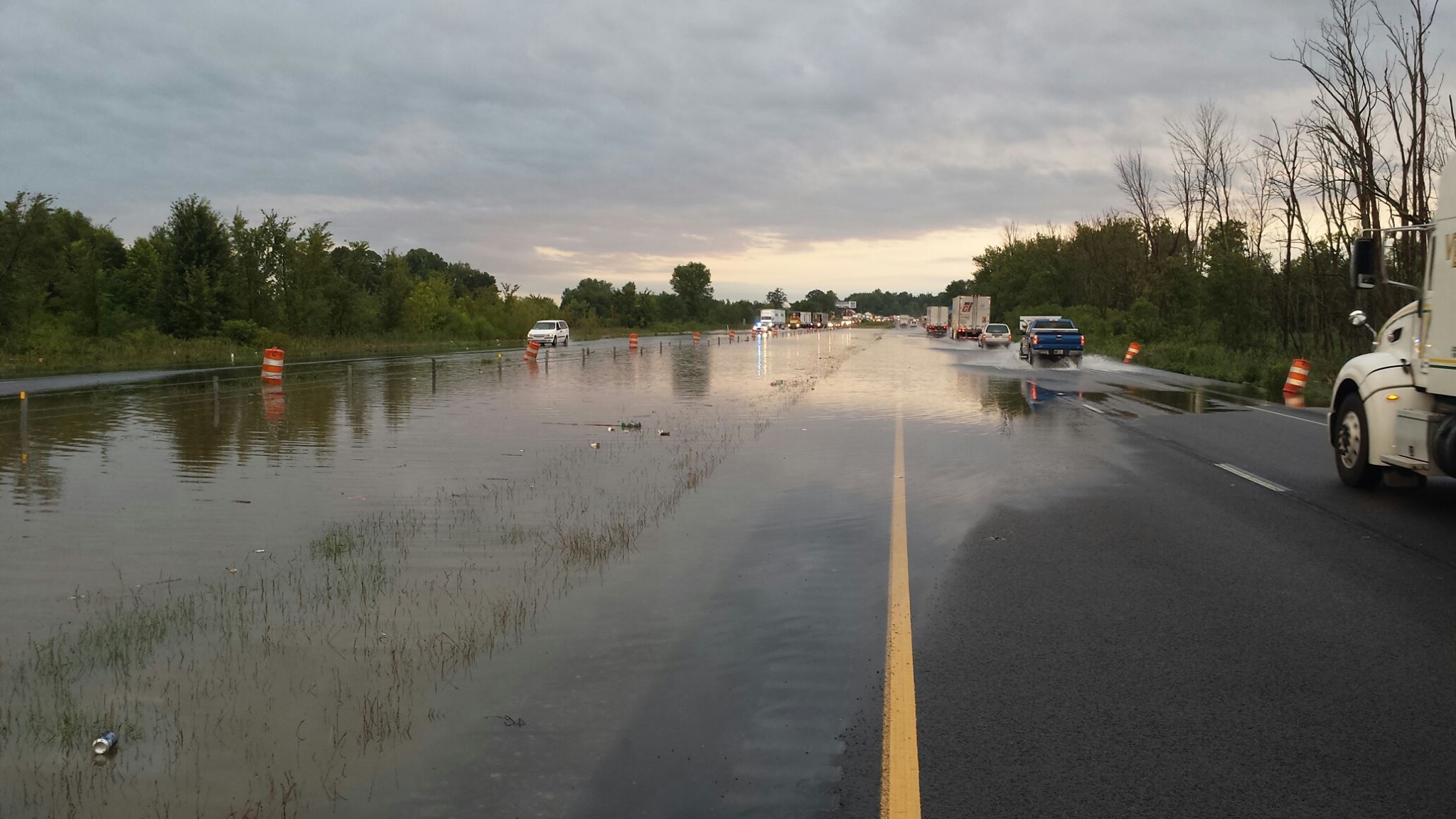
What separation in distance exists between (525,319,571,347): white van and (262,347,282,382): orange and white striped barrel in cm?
3624

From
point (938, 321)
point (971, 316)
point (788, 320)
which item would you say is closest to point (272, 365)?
point (971, 316)

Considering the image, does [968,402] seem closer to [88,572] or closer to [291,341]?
[88,572]

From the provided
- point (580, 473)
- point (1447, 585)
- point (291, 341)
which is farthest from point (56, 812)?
point (291, 341)

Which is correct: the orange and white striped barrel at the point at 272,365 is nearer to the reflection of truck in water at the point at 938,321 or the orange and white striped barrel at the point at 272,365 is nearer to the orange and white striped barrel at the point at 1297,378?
the orange and white striped barrel at the point at 1297,378

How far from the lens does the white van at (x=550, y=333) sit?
67188mm

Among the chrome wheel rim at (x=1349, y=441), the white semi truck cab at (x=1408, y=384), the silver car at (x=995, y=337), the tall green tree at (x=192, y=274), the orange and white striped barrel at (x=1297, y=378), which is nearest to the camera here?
the white semi truck cab at (x=1408, y=384)

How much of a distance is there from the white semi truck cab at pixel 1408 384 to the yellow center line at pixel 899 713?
5.57 meters

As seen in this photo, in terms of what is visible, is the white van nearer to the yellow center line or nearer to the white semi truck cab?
the white semi truck cab

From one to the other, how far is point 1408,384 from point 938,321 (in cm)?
9835

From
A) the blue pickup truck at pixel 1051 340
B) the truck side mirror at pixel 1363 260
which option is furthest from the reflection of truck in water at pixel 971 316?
the truck side mirror at pixel 1363 260

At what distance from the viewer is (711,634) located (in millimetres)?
6293

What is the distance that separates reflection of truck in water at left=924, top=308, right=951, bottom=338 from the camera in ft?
340

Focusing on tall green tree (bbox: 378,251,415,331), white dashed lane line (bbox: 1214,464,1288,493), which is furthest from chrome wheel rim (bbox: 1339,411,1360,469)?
tall green tree (bbox: 378,251,415,331)

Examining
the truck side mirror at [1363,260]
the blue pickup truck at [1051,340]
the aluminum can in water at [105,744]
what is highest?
the truck side mirror at [1363,260]
